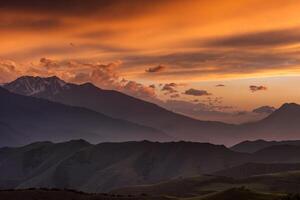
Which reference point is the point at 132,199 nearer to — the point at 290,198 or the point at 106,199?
the point at 106,199

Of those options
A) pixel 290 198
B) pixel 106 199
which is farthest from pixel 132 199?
pixel 290 198

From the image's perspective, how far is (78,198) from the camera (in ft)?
553

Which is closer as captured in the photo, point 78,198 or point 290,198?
point 290,198

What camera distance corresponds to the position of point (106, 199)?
16638 centimetres

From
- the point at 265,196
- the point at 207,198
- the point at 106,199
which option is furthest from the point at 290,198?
the point at 106,199

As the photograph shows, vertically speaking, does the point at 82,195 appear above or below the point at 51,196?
above

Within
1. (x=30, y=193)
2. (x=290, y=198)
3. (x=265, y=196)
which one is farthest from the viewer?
(x=30, y=193)

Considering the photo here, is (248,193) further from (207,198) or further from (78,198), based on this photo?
(78,198)

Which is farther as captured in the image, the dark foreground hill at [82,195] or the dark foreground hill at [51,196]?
the dark foreground hill at [51,196]

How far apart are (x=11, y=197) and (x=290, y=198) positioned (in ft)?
293

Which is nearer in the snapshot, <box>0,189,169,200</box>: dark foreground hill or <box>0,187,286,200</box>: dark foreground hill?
<box>0,187,286,200</box>: dark foreground hill

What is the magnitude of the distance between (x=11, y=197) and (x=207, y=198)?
63107 mm

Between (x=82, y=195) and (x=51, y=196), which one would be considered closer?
(x=51, y=196)

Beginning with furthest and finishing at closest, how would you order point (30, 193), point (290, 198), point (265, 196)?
point (30, 193) < point (265, 196) < point (290, 198)
